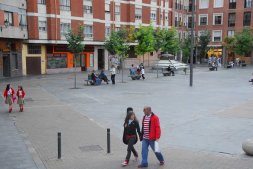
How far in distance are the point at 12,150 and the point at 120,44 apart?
24432mm

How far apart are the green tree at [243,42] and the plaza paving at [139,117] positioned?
110 ft

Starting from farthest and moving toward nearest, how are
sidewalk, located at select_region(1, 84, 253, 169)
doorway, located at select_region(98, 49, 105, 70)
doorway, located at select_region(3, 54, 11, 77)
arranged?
doorway, located at select_region(98, 49, 105, 70), doorway, located at select_region(3, 54, 11, 77), sidewalk, located at select_region(1, 84, 253, 169)

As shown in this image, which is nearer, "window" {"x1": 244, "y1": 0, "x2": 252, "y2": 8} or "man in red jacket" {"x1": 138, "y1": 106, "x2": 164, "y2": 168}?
"man in red jacket" {"x1": 138, "y1": 106, "x2": 164, "y2": 168}

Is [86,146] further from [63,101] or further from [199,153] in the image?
[63,101]

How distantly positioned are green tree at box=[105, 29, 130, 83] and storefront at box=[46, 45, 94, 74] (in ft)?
12.7

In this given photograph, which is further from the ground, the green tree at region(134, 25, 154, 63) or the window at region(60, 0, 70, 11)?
the window at region(60, 0, 70, 11)

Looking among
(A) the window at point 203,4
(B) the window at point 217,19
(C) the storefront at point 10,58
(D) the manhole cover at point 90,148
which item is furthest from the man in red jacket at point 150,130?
(A) the window at point 203,4

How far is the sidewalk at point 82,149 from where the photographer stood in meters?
9.09

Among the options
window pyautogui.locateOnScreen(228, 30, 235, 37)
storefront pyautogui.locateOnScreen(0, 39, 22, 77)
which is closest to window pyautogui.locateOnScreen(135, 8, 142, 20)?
storefront pyautogui.locateOnScreen(0, 39, 22, 77)

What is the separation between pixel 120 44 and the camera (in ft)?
111

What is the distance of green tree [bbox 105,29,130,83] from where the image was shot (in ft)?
112

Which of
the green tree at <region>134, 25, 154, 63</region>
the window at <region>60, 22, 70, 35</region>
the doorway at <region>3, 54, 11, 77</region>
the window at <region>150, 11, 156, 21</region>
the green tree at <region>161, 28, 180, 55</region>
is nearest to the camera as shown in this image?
the doorway at <region>3, 54, 11, 77</region>

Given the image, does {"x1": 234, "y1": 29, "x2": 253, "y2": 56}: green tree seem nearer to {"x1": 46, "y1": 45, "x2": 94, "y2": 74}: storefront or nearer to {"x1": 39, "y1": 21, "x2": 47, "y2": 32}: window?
{"x1": 46, "y1": 45, "x2": 94, "y2": 74}: storefront

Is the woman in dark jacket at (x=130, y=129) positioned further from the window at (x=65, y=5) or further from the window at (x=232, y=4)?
the window at (x=232, y=4)
